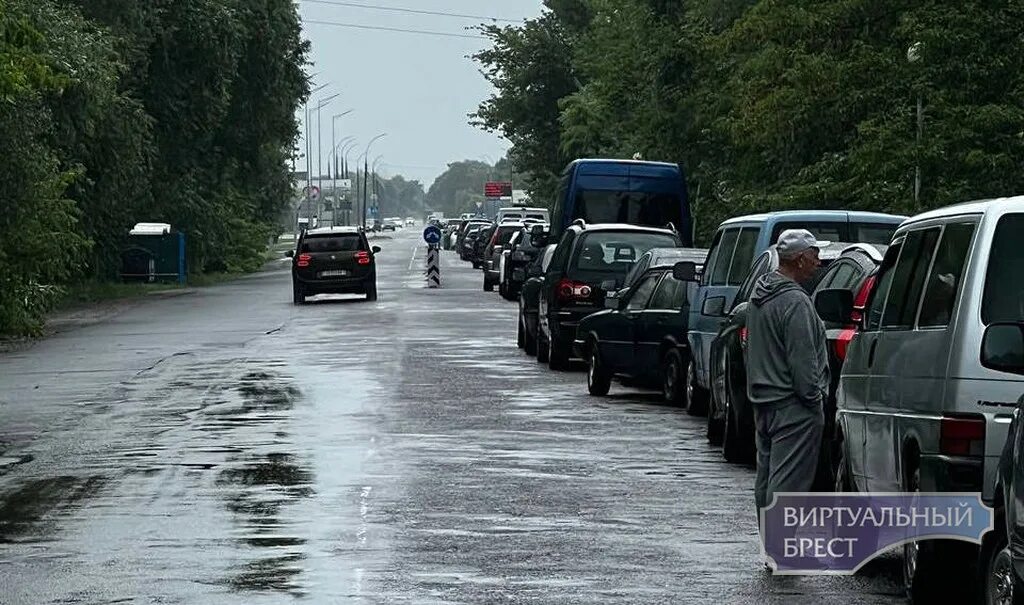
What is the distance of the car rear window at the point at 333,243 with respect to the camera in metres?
49.8

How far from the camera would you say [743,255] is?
1930 cm

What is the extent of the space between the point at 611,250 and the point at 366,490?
13469 mm

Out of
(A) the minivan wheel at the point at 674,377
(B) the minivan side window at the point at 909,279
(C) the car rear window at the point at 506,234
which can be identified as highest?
(B) the minivan side window at the point at 909,279

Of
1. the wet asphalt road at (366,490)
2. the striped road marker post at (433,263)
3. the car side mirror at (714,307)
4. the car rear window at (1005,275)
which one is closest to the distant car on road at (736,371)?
the wet asphalt road at (366,490)

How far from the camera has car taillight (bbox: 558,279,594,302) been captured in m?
27.1

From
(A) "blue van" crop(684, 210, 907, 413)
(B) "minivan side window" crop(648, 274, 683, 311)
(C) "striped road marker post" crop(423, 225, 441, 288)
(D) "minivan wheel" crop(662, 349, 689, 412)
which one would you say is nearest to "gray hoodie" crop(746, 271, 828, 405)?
(A) "blue van" crop(684, 210, 907, 413)

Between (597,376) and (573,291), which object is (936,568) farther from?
(573,291)

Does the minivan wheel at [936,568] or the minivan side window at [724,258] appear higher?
the minivan side window at [724,258]

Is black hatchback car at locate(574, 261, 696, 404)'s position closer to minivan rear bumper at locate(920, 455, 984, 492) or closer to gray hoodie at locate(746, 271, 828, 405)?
gray hoodie at locate(746, 271, 828, 405)

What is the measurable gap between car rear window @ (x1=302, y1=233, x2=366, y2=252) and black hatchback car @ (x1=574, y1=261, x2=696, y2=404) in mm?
26667

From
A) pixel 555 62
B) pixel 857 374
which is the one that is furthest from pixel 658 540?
pixel 555 62

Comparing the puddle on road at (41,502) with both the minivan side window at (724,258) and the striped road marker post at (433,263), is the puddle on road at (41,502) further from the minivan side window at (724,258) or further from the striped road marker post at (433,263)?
the striped road marker post at (433,263)

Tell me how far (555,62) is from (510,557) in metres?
83.9

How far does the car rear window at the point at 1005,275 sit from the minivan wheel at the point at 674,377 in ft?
42.1
